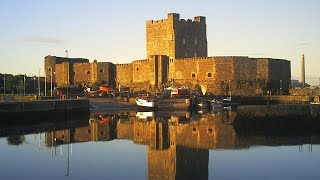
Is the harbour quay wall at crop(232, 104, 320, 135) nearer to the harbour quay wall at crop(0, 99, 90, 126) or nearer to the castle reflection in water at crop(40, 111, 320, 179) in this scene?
the castle reflection in water at crop(40, 111, 320, 179)

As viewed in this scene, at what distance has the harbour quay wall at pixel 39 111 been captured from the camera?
22.5 metres

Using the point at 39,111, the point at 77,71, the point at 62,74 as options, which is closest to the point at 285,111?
the point at 39,111

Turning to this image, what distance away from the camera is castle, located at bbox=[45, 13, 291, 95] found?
4391 centimetres

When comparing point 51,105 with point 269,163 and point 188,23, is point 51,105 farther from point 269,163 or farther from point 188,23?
point 188,23

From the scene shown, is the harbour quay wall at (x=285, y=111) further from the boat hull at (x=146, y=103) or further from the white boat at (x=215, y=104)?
the white boat at (x=215, y=104)

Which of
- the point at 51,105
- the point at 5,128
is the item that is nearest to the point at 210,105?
the point at 51,105

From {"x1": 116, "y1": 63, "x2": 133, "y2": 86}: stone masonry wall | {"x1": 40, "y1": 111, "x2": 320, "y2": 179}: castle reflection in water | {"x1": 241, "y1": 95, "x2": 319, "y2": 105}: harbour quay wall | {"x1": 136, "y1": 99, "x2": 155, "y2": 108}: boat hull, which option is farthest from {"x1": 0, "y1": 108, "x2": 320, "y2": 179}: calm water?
{"x1": 116, "y1": 63, "x2": 133, "y2": 86}: stone masonry wall

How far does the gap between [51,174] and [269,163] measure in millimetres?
4832

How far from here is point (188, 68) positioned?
4512 cm

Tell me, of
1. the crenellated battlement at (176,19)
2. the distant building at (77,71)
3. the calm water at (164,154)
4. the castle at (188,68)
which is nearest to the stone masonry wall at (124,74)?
the castle at (188,68)

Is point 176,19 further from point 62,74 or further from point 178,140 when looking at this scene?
point 178,140

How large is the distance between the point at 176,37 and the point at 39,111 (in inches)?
909

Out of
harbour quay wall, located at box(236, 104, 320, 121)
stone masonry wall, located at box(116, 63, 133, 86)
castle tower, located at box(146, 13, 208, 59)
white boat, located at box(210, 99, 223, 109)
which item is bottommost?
white boat, located at box(210, 99, 223, 109)

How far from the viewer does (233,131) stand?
1686 centimetres
